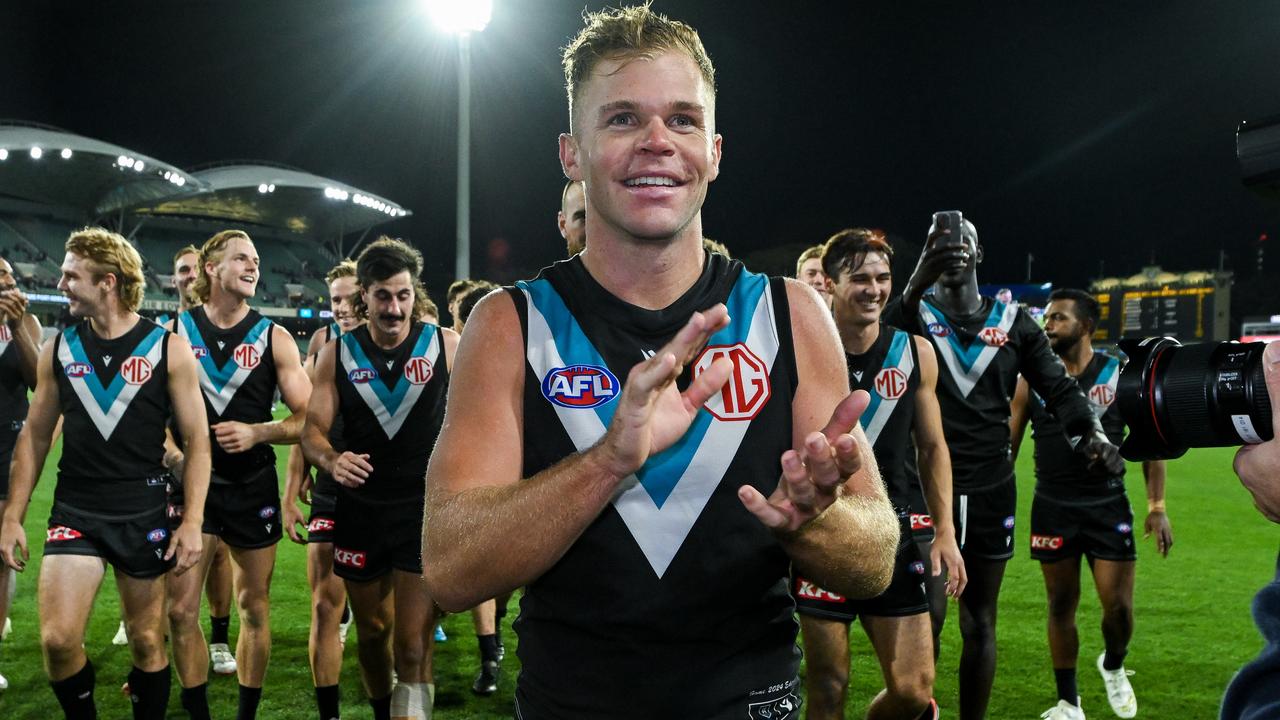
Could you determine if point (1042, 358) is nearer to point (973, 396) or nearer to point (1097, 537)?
point (973, 396)

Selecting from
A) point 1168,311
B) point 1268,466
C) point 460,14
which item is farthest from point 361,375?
point 1168,311

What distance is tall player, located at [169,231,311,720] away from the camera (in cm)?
512

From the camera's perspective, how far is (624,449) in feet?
4.91

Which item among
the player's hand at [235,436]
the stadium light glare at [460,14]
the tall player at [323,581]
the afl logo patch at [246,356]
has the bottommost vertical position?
the tall player at [323,581]

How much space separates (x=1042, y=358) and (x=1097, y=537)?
1.28m

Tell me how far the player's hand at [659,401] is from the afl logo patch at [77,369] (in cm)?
394

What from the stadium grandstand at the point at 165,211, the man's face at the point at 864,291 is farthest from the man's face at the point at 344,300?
the stadium grandstand at the point at 165,211

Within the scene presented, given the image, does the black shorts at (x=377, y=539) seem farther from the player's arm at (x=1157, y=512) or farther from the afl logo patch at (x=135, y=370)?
the player's arm at (x=1157, y=512)

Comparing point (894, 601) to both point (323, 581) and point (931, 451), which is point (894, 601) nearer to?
point (931, 451)

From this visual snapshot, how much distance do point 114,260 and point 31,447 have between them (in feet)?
3.35

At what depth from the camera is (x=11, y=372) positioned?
6.04 m

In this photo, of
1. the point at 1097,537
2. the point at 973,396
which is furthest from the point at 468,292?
the point at 1097,537

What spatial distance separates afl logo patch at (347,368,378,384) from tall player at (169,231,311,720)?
0.60 metres

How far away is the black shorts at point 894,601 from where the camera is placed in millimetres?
4145
